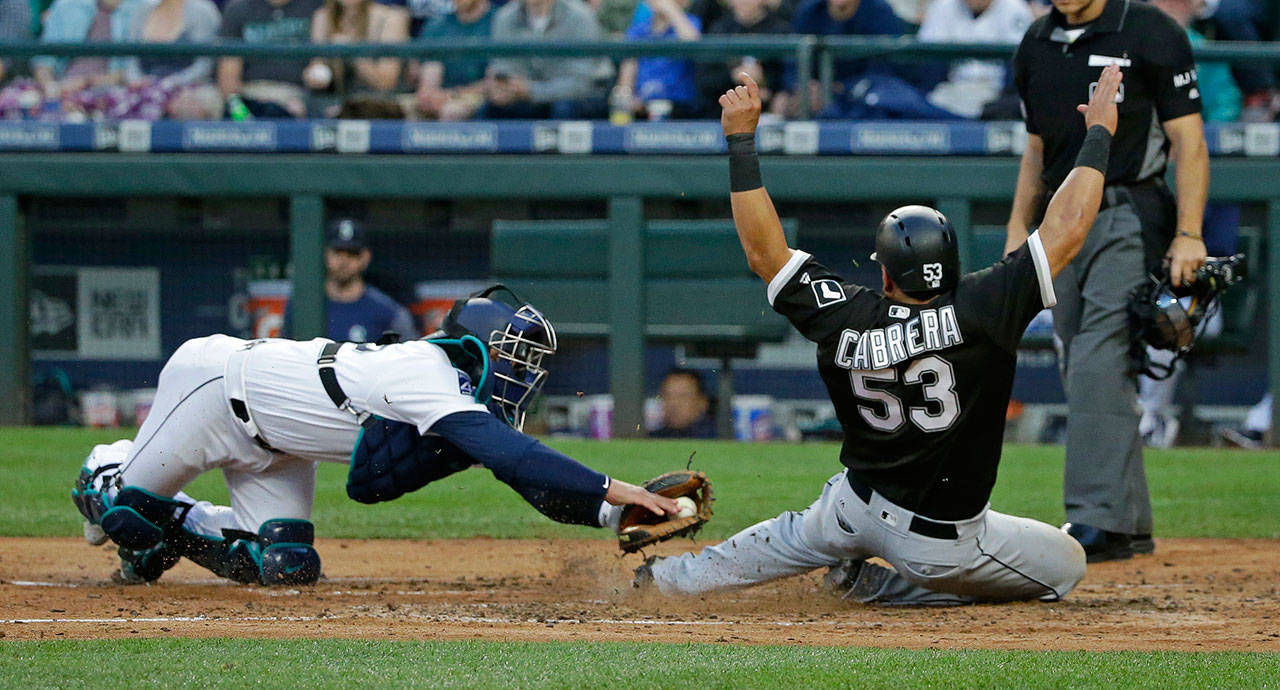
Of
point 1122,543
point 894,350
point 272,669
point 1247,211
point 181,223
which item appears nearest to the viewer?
point 272,669

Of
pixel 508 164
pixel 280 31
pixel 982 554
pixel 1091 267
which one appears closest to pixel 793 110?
pixel 508 164

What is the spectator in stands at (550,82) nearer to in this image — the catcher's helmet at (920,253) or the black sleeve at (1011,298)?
the catcher's helmet at (920,253)

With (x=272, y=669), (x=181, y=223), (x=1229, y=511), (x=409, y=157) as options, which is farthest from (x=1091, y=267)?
(x=181, y=223)

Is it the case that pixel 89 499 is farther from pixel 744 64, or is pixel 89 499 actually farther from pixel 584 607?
pixel 744 64

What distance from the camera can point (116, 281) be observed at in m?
10.6

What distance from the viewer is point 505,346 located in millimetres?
4465

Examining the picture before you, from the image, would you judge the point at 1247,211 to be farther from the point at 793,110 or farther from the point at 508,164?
the point at 508,164

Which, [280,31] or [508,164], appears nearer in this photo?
[508,164]

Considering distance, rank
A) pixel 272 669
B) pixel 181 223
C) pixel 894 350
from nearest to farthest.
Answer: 1. pixel 272 669
2. pixel 894 350
3. pixel 181 223

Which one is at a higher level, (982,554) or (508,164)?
(508,164)

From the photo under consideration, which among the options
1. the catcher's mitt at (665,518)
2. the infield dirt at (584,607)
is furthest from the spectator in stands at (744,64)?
the catcher's mitt at (665,518)

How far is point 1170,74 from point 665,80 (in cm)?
503

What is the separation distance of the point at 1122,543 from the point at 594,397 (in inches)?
192

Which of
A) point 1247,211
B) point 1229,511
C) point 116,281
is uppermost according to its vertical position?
point 1247,211
